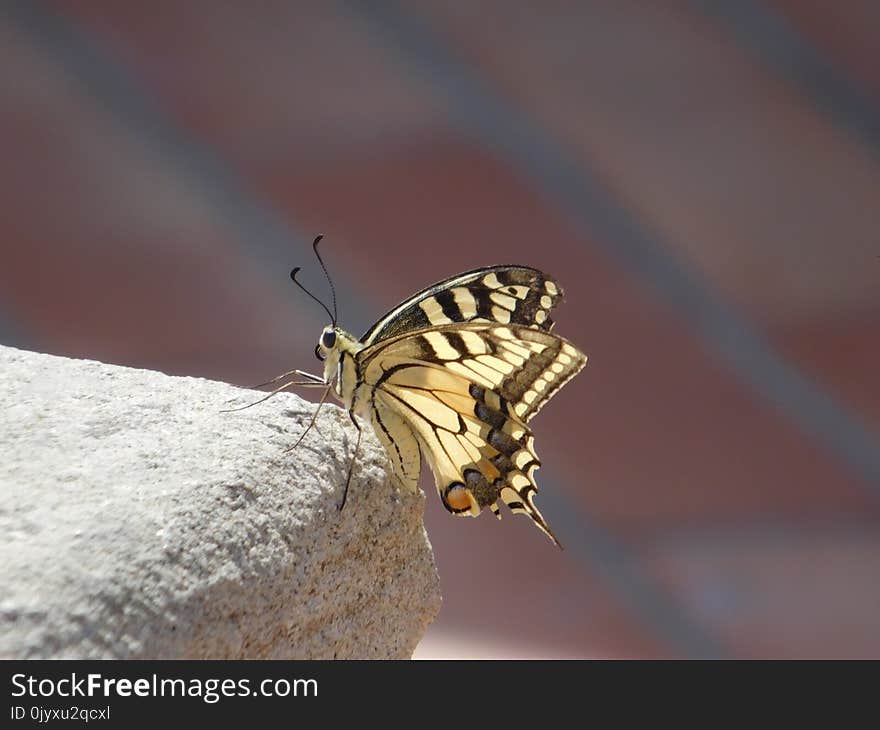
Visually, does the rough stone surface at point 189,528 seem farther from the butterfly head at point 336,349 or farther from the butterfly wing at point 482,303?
the butterfly wing at point 482,303

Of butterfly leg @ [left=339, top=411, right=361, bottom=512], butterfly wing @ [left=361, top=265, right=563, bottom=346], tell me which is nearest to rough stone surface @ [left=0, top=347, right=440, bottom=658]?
butterfly leg @ [left=339, top=411, right=361, bottom=512]

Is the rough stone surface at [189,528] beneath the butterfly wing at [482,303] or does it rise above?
beneath

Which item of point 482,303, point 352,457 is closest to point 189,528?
point 352,457

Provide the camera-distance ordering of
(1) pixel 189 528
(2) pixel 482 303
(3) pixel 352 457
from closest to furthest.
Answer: (1) pixel 189 528 < (3) pixel 352 457 < (2) pixel 482 303

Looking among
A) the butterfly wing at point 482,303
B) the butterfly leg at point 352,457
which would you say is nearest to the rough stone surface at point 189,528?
the butterfly leg at point 352,457

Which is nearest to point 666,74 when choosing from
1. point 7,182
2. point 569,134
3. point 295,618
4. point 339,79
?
point 569,134

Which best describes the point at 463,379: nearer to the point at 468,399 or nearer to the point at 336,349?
the point at 468,399

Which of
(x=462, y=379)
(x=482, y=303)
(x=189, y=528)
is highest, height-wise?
(x=482, y=303)

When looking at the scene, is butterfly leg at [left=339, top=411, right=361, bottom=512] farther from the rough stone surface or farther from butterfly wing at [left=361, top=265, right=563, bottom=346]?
butterfly wing at [left=361, top=265, right=563, bottom=346]

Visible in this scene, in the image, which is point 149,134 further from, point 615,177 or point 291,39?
point 615,177
